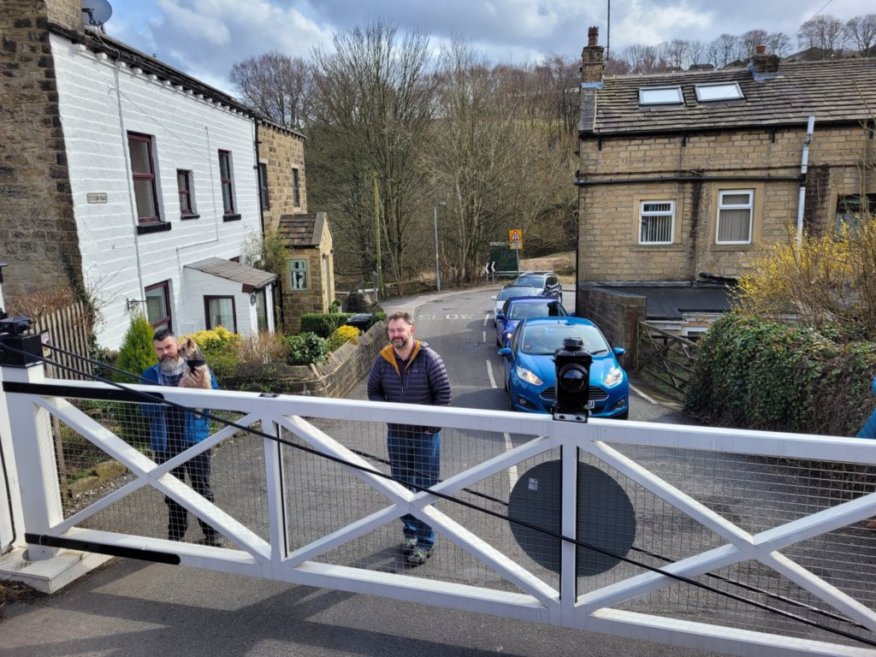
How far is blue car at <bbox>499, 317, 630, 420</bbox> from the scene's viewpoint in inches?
344

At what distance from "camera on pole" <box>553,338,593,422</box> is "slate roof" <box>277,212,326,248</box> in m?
17.6

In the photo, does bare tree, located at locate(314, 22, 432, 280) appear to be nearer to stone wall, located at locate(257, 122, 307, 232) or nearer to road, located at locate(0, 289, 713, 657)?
stone wall, located at locate(257, 122, 307, 232)

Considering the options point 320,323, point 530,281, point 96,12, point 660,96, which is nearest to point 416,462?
point 96,12

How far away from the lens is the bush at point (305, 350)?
393 inches

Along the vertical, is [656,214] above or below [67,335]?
above

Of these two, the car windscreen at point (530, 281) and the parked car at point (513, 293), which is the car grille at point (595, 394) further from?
the car windscreen at point (530, 281)

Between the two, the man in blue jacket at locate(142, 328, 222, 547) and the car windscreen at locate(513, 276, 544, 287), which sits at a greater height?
the man in blue jacket at locate(142, 328, 222, 547)

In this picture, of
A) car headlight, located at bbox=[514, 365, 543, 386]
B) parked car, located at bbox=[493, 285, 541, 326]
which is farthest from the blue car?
parked car, located at bbox=[493, 285, 541, 326]

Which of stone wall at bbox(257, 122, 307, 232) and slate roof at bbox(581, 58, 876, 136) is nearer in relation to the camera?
slate roof at bbox(581, 58, 876, 136)

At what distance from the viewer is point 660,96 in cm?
1953

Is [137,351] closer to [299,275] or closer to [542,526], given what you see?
[542,526]

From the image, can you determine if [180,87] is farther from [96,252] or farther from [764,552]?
[764,552]

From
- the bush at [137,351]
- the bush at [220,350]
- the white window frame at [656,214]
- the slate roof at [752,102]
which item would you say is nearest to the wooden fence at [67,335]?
the bush at [137,351]

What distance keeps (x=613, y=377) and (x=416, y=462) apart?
5.65m
